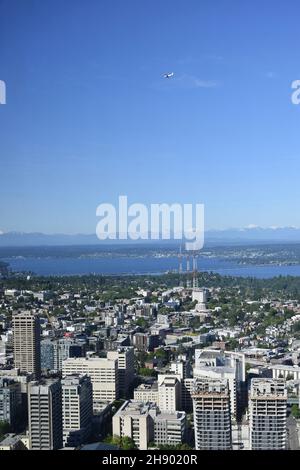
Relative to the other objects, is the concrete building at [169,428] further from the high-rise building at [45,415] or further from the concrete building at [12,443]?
the concrete building at [12,443]

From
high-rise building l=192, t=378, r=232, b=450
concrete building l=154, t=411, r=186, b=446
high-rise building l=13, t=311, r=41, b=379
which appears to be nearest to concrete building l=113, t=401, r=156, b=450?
concrete building l=154, t=411, r=186, b=446

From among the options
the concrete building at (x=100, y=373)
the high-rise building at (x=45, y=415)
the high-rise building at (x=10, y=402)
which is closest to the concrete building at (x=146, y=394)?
the concrete building at (x=100, y=373)

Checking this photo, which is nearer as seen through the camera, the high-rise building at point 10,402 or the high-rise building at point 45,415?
the high-rise building at point 45,415

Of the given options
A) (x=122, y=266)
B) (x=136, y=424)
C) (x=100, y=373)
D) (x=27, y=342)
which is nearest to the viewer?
(x=136, y=424)

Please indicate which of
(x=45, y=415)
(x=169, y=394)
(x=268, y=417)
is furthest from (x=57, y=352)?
(x=268, y=417)

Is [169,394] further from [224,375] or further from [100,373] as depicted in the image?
[100,373]

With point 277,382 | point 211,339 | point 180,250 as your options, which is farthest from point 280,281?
point 277,382
